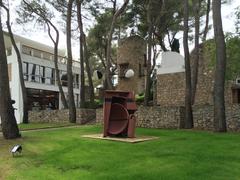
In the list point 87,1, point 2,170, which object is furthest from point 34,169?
point 87,1

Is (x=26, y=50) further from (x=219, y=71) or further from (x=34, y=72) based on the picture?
(x=219, y=71)

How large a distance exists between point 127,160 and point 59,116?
1567 centimetres

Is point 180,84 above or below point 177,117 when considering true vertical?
above

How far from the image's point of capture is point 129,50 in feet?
96.0

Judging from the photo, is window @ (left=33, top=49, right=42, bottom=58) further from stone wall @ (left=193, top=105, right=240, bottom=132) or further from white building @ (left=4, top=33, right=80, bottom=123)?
stone wall @ (left=193, top=105, right=240, bottom=132)

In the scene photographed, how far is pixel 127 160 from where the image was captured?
25.7 ft

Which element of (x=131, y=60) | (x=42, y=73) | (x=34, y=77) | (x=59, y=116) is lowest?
(x=59, y=116)

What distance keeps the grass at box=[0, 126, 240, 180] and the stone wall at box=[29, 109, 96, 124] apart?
10542 mm

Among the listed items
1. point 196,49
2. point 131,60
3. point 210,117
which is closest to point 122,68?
point 131,60

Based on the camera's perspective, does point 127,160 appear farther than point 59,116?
No

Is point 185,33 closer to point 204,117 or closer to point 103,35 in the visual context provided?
point 204,117

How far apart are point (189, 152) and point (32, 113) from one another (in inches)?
733

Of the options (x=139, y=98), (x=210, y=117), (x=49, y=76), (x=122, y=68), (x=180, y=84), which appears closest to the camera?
(x=210, y=117)

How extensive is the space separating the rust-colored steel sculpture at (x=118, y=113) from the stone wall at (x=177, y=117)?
3.95m
